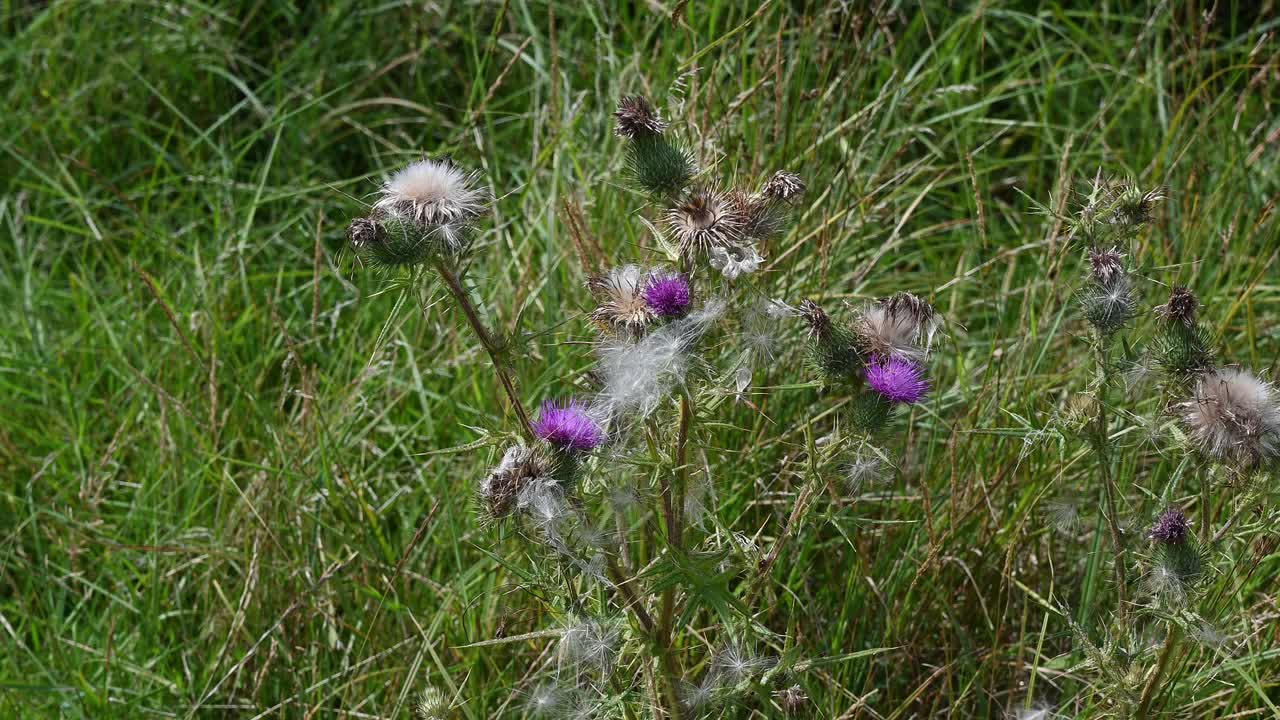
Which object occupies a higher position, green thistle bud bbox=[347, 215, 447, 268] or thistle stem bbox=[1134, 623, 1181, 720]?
green thistle bud bbox=[347, 215, 447, 268]

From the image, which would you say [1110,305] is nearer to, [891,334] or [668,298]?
[891,334]

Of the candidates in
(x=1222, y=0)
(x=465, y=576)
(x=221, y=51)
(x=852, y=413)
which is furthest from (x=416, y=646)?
(x=1222, y=0)

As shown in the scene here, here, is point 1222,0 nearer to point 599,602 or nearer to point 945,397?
point 945,397

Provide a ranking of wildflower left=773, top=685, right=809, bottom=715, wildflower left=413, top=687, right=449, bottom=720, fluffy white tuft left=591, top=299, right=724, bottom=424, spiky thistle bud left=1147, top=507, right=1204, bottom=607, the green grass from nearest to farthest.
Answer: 1. fluffy white tuft left=591, top=299, right=724, bottom=424
2. spiky thistle bud left=1147, top=507, right=1204, bottom=607
3. wildflower left=773, top=685, right=809, bottom=715
4. wildflower left=413, top=687, right=449, bottom=720
5. the green grass

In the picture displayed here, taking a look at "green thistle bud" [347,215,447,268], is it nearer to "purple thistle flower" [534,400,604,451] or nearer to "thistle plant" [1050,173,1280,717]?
"purple thistle flower" [534,400,604,451]

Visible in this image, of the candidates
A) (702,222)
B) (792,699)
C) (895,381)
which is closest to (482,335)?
(702,222)

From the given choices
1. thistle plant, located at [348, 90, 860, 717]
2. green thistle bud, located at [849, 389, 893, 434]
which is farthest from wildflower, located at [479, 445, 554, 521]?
green thistle bud, located at [849, 389, 893, 434]

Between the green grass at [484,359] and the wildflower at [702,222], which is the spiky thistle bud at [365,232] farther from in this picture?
the wildflower at [702,222]
